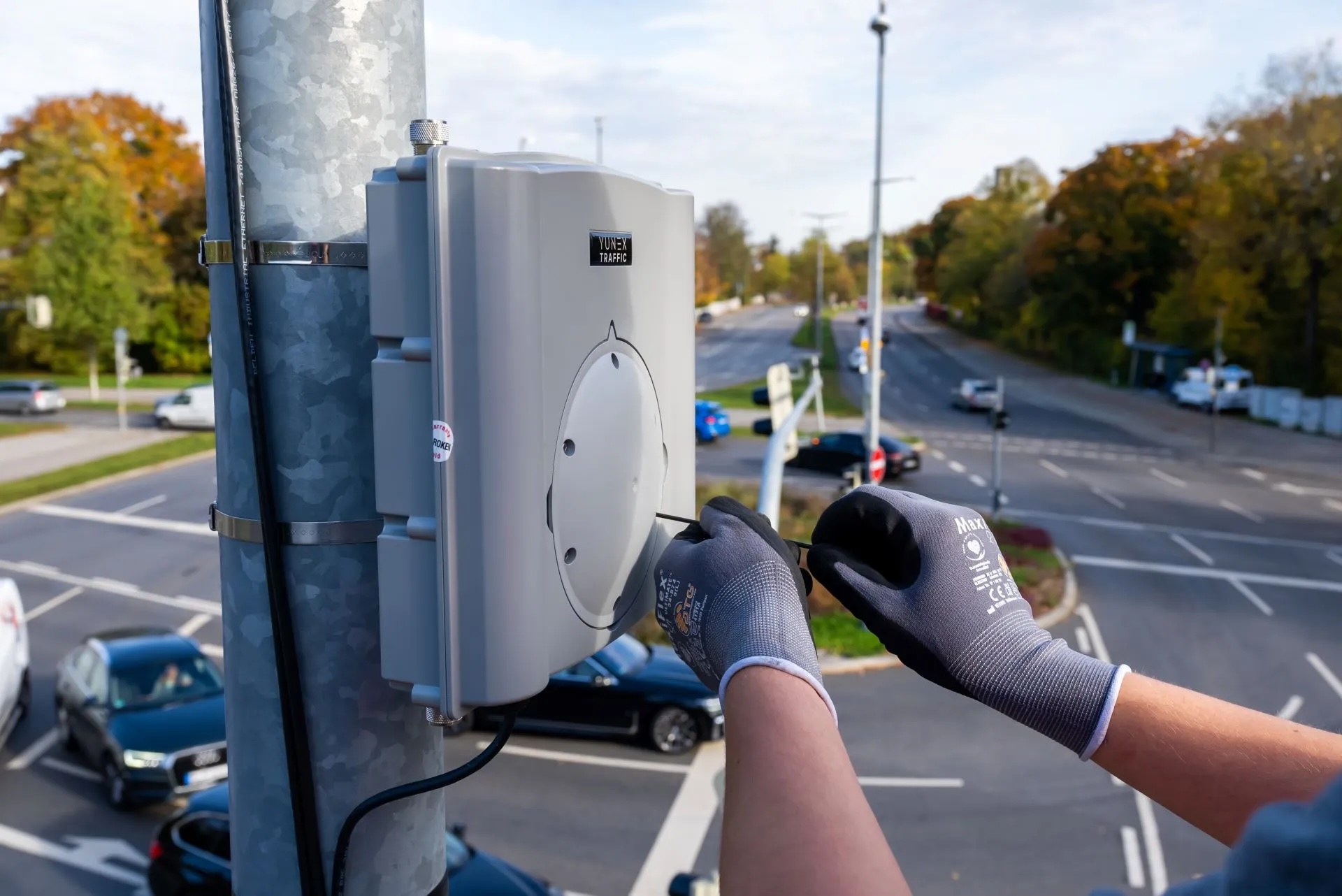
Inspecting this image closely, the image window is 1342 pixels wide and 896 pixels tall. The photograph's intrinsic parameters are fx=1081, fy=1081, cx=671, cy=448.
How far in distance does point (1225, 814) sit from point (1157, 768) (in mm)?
111

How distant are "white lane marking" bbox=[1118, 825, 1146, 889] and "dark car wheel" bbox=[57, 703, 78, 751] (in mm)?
10114

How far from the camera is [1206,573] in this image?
18.2 m

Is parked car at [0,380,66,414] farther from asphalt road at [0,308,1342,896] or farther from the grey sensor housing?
the grey sensor housing

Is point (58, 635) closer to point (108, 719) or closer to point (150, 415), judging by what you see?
point (108, 719)

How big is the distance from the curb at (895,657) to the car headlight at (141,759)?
6513mm

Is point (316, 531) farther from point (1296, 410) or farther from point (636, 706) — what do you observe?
point (1296, 410)

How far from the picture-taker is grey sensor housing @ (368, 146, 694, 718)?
154 cm

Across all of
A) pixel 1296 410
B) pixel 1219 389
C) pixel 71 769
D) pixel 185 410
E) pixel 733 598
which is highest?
pixel 733 598

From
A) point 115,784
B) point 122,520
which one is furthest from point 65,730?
point 122,520

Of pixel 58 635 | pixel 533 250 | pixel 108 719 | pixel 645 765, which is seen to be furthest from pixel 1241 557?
pixel 533 250

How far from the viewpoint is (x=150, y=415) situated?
119 ft

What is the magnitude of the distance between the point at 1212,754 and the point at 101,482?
1139 inches

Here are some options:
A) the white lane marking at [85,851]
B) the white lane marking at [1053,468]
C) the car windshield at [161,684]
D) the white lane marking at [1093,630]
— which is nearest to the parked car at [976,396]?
the white lane marking at [1053,468]

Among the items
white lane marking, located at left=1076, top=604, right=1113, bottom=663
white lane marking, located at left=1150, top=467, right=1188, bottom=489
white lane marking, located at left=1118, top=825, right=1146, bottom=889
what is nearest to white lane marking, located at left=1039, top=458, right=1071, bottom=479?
white lane marking, located at left=1150, top=467, right=1188, bottom=489
